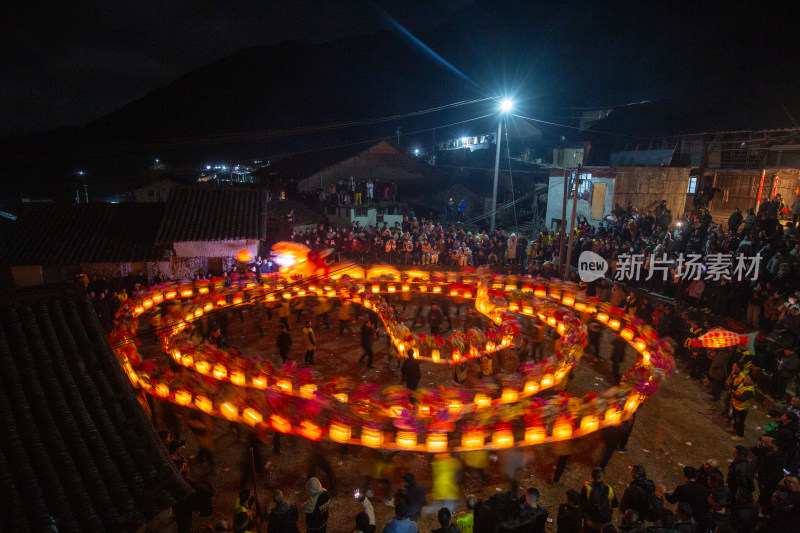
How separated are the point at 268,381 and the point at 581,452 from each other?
6457 mm

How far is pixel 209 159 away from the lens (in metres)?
59.9

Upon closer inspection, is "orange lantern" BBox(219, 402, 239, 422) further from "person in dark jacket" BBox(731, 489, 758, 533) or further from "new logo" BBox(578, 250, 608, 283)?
"new logo" BBox(578, 250, 608, 283)

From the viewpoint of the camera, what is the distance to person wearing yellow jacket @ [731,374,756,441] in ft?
28.9

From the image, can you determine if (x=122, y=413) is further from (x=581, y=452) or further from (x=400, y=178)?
(x=400, y=178)

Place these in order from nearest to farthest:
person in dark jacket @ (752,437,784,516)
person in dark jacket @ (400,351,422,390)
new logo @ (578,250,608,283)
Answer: person in dark jacket @ (752,437,784,516) < person in dark jacket @ (400,351,422,390) < new logo @ (578,250,608,283)

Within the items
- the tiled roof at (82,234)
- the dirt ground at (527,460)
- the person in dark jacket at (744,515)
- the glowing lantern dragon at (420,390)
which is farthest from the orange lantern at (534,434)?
the tiled roof at (82,234)

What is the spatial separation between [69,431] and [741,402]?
11.6 meters

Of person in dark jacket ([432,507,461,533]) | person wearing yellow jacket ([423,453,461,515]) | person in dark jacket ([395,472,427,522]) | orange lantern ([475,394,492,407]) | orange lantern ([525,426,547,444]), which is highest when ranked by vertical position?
orange lantern ([475,394,492,407])

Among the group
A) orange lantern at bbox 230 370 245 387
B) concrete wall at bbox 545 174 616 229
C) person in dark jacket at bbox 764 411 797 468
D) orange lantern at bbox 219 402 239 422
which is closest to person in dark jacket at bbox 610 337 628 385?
person in dark jacket at bbox 764 411 797 468

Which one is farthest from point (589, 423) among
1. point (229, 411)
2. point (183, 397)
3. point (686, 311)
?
point (686, 311)

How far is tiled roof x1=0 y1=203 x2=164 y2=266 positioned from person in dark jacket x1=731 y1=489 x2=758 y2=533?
63.2 feet

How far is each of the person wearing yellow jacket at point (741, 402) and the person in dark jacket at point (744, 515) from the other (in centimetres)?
380

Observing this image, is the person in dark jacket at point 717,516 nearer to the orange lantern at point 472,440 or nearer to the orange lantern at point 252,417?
the orange lantern at point 472,440

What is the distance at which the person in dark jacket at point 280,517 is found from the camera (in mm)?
5883
